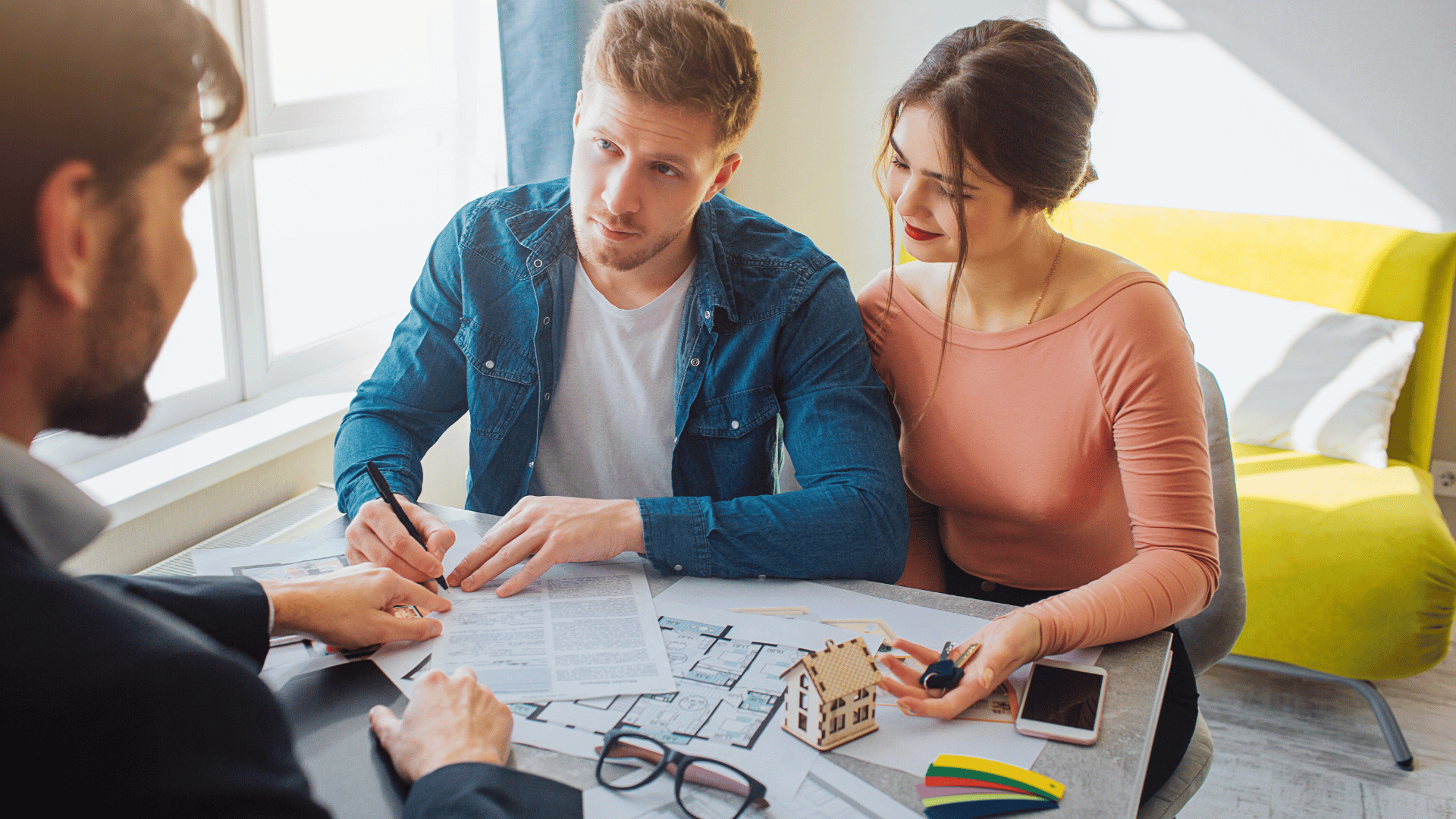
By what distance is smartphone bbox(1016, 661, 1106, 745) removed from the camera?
2.75ft

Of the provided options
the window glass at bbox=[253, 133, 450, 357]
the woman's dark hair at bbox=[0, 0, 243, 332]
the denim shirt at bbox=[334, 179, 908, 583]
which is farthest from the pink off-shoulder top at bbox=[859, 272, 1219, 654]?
the window glass at bbox=[253, 133, 450, 357]

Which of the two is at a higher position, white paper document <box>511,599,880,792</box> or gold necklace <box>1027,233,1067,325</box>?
gold necklace <box>1027,233,1067,325</box>

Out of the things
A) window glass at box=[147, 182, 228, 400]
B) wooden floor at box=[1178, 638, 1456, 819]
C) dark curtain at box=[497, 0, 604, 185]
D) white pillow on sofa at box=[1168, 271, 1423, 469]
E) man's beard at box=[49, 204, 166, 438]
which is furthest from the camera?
white pillow on sofa at box=[1168, 271, 1423, 469]

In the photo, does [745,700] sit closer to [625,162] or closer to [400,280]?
[625,162]

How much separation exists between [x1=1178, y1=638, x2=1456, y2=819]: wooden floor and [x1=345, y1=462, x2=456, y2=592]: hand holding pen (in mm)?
1516

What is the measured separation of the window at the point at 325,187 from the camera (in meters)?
1.83

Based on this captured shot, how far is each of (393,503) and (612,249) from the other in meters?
0.46

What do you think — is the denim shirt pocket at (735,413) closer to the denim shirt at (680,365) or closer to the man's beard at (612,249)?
the denim shirt at (680,365)

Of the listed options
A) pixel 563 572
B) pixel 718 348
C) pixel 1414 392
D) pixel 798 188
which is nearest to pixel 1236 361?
pixel 1414 392

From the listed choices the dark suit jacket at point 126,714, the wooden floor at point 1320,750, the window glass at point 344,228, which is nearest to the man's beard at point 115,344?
the dark suit jacket at point 126,714

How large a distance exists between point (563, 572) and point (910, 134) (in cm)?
72

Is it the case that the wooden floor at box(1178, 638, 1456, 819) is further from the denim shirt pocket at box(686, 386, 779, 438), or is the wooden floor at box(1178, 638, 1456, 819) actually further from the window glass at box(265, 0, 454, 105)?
the window glass at box(265, 0, 454, 105)

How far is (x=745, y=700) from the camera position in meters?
0.88

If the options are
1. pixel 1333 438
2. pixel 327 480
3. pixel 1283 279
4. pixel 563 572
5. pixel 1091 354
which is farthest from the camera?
pixel 1283 279
